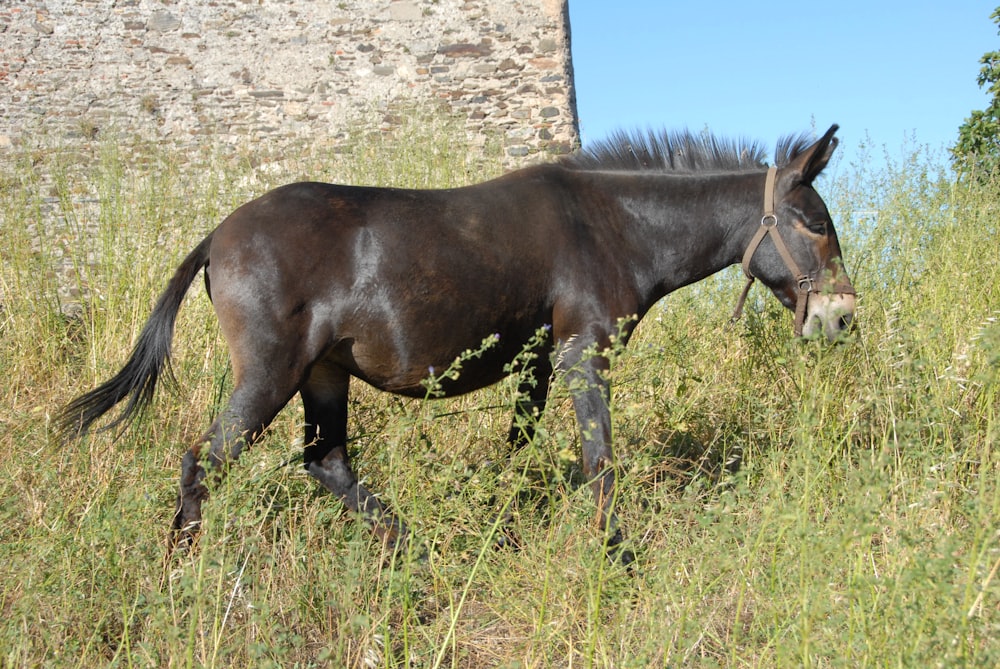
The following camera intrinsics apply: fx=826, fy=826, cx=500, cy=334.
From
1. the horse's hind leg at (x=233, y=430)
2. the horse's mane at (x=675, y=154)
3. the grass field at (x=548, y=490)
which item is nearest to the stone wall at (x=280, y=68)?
the grass field at (x=548, y=490)

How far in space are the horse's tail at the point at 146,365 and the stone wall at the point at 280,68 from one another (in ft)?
22.0

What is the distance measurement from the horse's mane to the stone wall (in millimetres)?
5706

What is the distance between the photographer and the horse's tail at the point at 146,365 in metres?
3.53

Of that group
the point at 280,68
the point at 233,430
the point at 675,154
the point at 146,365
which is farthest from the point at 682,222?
the point at 280,68

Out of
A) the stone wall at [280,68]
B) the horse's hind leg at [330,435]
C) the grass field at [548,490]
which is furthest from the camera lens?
the stone wall at [280,68]

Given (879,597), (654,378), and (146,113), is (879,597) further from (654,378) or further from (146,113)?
(146,113)

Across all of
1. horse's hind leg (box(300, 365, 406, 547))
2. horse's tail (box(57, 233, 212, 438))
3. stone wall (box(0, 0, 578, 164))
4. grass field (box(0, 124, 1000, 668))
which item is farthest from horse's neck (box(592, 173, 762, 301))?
stone wall (box(0, 0, 578, 164))

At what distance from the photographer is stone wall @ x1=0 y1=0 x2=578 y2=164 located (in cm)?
999

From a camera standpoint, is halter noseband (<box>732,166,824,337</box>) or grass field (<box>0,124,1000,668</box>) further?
halter noseband (<box>732,166,824,337</box>)

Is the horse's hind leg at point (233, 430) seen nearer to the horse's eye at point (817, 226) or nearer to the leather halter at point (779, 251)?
the leather halter at point (779, 251)

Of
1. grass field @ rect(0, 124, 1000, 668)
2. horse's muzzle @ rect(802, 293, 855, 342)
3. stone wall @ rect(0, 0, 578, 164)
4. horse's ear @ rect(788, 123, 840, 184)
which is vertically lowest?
grass field @ rect(0, 124, 1000, 668)

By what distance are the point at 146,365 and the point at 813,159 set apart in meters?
3.23

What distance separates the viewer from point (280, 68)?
33.6 feet

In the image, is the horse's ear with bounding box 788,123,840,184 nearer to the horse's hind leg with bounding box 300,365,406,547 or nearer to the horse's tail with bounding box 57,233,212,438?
the horse's hind leg with bounding box 300,365,406,547
